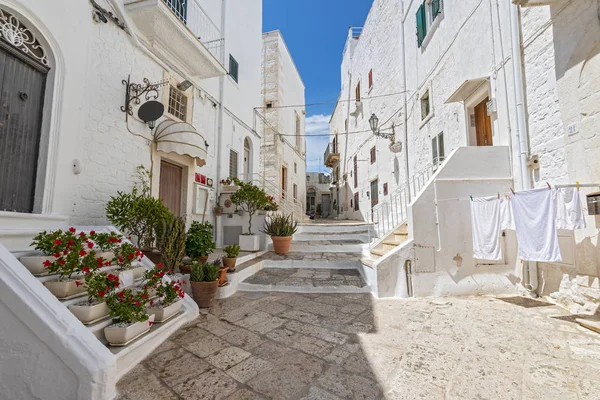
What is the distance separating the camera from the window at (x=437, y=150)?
7.09 metres

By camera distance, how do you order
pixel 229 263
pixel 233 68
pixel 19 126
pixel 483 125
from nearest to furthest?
Result: pixel 19 126
pixel 229 263
pixel 483 125
pixel 233 68

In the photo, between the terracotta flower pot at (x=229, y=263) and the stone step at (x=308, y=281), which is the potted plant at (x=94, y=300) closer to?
the terracotta flower pot at (x=229, y=263)

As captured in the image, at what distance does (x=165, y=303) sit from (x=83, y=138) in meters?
3.30

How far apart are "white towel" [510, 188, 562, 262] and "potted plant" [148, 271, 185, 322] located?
A: 5074 millimetres

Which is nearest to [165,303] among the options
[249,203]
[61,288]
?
[61,288]

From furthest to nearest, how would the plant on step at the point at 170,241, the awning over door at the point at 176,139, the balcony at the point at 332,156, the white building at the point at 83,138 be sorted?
the balcony at the point at 332,156
the awning over door at the point at 176,139
the plant on step at the point at 170,241
the white building at the point at 83,138

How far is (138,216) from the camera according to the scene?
4.51m

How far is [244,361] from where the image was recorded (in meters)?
2.63

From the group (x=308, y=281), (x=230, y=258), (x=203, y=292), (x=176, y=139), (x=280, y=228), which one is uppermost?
(x=176, y=139)

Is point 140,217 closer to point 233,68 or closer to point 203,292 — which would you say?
point 203,292

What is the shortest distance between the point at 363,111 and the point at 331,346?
13.2 metres

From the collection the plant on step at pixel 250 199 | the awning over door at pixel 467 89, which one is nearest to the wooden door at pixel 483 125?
the awning over door at pixel 467 89

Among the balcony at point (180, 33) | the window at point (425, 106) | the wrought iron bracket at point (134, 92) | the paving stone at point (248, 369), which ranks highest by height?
the balcony at point (180, 33)

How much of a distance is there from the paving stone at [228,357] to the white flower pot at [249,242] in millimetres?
4572
